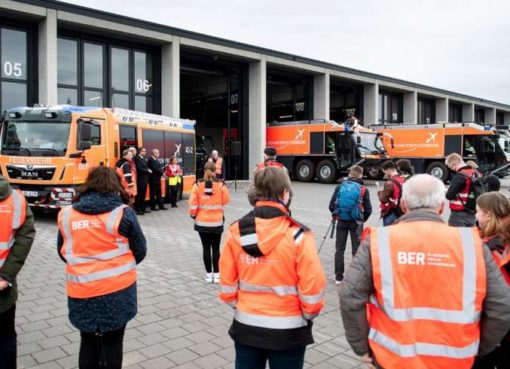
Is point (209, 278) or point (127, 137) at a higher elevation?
point (127, 137)

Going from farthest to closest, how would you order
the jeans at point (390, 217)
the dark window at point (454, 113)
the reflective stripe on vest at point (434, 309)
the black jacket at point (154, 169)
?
the dark window at point (454, 113) < the black jacket at point (154, 169) < the jeans at point (390, 217) < the reflective stripe on vest at point (434, 309)

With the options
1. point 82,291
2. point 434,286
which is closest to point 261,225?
point 434,286

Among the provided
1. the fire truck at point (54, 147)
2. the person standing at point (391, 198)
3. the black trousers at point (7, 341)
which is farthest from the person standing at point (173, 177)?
the black trousers at point (7, 341)

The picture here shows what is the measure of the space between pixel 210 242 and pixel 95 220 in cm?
343

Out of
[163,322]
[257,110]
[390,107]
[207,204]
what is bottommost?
[163,322]

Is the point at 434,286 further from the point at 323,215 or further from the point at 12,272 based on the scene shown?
the point at 323,215

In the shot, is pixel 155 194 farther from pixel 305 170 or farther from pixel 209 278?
pixel 305 170

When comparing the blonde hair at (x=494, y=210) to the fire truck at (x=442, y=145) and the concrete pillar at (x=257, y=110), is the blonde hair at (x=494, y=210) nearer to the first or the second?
the fire truck at (x=442, y=145)

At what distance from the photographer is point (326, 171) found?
80.4 feet

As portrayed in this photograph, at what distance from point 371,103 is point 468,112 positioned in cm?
1655

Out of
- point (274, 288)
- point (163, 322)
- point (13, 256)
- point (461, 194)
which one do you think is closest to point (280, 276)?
point (274, 288)

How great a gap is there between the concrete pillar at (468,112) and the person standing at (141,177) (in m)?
40.5

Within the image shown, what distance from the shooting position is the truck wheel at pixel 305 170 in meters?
25.2

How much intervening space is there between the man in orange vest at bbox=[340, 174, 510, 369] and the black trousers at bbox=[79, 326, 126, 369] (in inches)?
67.6
